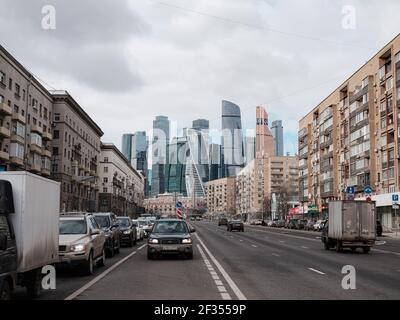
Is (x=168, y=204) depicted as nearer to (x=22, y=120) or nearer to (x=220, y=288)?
(x=22, y=120)

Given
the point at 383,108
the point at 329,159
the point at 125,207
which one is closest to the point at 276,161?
the point at 125,207

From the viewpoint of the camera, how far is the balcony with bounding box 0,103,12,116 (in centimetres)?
6069

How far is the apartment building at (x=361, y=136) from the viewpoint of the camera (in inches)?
2534

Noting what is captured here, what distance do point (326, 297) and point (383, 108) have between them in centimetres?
6065

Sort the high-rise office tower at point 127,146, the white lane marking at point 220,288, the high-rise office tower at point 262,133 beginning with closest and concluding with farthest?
the white lane marking at point 220,288
the high-rise office tower at point 262,133
the high-rise office tower at point 127,146

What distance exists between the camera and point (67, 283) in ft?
42.8

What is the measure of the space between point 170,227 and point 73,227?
21.1ft

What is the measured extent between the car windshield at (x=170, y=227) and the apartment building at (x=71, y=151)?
5574cm

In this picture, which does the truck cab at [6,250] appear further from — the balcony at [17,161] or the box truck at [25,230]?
the balcony at [17,161]

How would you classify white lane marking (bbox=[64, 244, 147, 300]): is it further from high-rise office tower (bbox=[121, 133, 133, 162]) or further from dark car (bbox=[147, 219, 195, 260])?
high-rise office tower (bbox=[121, 133, 133, 162])

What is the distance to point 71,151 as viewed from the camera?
92.8m

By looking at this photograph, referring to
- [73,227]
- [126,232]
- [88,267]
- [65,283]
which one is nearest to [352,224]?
[126,232]

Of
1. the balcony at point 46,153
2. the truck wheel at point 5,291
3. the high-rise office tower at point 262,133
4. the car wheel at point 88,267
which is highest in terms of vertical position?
the high-rise office tower at point 262,133

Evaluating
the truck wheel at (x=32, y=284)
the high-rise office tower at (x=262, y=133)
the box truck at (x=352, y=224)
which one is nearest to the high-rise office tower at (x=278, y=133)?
the high-rise office tower at (x=262, y=133)
